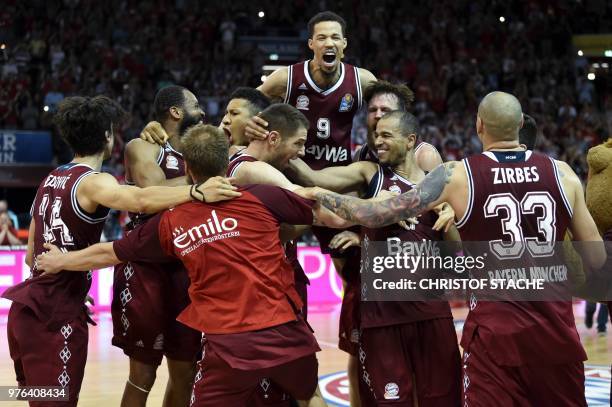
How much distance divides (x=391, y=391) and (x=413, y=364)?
0.75ft

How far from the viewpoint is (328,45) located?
6.34m

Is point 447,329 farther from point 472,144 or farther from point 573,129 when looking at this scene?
point 573,129

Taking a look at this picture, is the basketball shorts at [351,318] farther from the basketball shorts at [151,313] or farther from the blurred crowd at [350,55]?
the blurred crowd at [350,55]

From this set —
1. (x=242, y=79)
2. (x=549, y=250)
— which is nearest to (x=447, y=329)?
(x=549, y=250)

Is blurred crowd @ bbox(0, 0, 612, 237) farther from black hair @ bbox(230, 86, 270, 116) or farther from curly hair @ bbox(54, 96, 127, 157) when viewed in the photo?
curly hair @ bbox(54, 96, 127, 157)

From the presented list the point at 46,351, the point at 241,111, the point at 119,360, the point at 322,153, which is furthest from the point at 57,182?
the point at 119,360

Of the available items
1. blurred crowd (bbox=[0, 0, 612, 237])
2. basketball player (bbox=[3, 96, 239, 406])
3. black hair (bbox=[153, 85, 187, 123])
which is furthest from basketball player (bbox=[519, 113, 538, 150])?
blurred crowd (bbox=[0, 0, 612, 237])

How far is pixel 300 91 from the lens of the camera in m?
6.42

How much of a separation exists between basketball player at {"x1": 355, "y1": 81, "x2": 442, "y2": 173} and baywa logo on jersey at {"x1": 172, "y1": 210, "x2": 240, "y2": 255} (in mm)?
1781

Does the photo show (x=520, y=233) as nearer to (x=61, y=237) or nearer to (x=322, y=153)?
(x=322, y=153)

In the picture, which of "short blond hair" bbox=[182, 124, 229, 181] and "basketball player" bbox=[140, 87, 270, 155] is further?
"basketball player" bbox=[140, 87, 270, 155]

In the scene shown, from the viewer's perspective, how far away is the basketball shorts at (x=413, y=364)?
16.7 feet

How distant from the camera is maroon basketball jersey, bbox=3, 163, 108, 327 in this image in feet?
15.6

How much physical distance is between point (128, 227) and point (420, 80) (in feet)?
50.2
